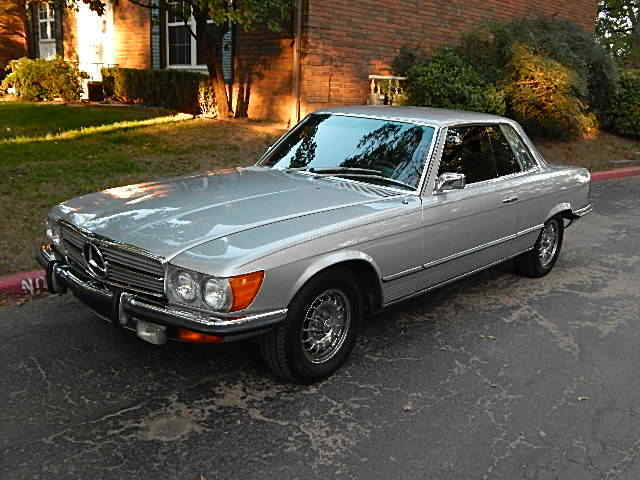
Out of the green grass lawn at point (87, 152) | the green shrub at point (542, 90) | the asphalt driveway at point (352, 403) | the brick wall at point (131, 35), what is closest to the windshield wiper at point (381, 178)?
the asphalt driveway at point (352, 403)

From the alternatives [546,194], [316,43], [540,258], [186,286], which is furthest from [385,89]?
[186,286]

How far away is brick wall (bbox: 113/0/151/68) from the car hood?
13.3 m

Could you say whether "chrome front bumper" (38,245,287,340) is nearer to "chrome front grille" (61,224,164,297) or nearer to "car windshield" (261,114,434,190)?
"chrome front grille" (61,224,164,297)

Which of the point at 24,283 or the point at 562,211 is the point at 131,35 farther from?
the point at 562,211

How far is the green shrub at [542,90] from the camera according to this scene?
43.8ft

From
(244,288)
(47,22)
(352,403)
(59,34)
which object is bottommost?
(352,403)

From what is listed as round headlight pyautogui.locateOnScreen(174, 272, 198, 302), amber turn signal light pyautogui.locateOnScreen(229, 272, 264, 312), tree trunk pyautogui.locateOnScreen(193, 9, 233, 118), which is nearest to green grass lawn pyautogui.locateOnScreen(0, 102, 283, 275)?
tree trunk pyautogui.locateOnScreen(193, 9, 233, 118)

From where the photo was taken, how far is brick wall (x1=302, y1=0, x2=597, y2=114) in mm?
12094

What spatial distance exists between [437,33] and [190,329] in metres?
13.0

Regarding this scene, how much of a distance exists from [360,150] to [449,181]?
739mm

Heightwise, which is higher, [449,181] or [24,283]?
[449,181]

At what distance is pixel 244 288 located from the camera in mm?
3279

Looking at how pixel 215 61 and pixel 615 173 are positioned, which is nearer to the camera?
pixel 215 61

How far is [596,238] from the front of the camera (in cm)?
797
